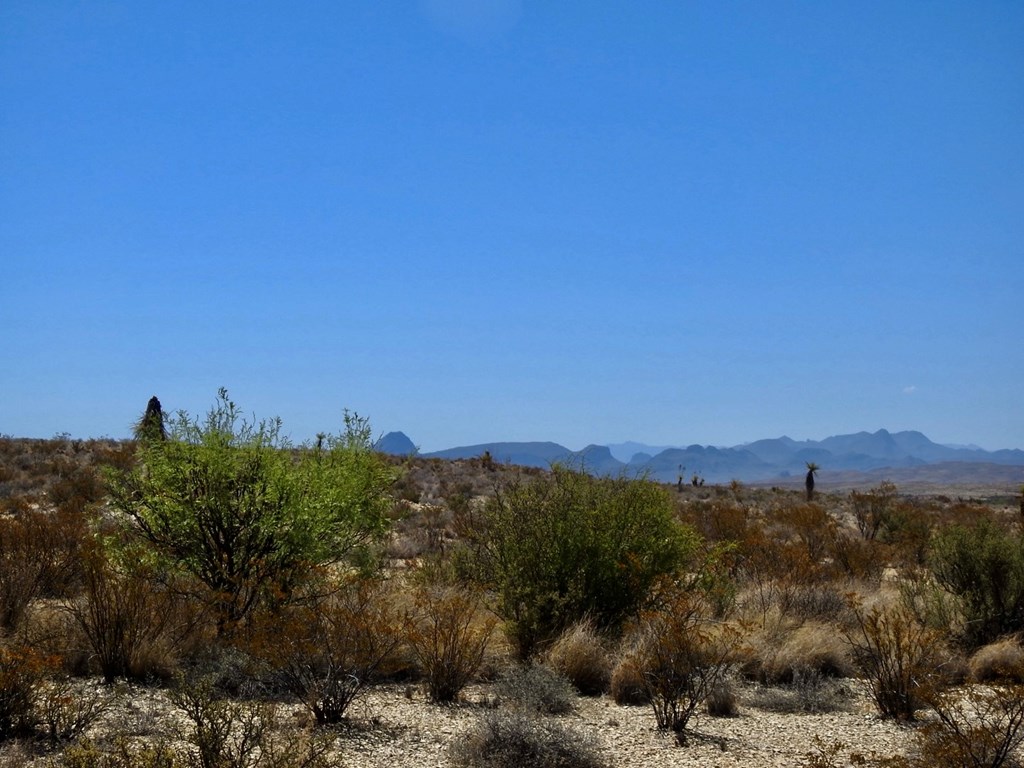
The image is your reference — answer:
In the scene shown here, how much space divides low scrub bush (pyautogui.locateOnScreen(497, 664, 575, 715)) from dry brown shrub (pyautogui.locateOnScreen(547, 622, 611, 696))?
2.45ft

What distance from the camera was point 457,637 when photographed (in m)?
9.01

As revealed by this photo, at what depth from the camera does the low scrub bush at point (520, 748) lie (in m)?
6.77

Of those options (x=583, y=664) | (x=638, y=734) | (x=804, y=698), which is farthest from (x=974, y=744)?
A: (x=583, y=664)

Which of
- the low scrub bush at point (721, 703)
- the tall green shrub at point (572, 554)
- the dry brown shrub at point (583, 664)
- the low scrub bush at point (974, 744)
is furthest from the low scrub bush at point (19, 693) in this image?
the low scrub bush at point (974, 744)

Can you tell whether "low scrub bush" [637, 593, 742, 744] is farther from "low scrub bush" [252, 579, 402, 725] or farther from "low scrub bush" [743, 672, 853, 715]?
"low scrub bush" [252, 579, 402, 725]

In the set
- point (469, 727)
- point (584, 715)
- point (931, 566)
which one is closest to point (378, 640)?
point (469, 727)

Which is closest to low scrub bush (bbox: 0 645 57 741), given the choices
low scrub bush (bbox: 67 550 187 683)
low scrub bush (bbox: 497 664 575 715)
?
low scrub bush (bbox: 67 550 187 683)

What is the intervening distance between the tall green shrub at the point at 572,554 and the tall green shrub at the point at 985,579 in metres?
3.82

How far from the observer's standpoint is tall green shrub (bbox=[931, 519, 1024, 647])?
12.0 meters

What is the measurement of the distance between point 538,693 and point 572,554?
2.92 metres

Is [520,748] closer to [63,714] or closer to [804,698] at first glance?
[63,714]

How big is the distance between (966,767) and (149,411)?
21982mm

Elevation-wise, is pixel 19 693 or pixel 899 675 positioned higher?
pixel 19 693

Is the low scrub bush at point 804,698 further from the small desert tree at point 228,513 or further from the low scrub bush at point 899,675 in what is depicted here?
the small desert tree at point 228,513
